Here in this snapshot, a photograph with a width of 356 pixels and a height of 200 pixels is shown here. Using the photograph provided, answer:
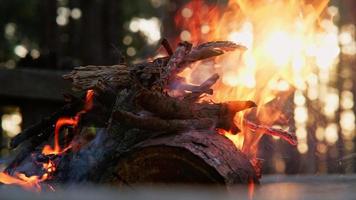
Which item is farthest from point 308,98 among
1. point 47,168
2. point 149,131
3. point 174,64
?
point 47,168

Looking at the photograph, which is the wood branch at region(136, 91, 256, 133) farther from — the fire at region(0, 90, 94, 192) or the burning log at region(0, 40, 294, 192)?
the fire at region(0, 90, 94, 192)

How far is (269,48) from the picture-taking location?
19.8ft

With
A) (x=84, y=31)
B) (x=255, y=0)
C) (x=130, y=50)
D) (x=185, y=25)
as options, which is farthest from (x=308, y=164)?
(x=130, y=50)

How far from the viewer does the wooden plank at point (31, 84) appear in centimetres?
634

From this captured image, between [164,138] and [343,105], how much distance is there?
4.63 meters

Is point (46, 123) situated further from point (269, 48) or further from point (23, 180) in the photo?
point (269, 48)

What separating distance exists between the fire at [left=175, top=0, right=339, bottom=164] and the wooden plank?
1.70 metres

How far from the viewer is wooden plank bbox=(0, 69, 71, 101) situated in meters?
6.34

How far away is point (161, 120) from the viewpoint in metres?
3.41

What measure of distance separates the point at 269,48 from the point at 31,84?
2.74 m

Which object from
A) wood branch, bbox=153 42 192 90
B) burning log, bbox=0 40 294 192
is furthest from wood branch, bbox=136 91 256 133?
wood branch, bbox=153 42 192 90

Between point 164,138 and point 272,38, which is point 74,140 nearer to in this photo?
point 164,138

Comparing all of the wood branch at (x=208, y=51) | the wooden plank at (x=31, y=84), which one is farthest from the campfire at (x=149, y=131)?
the wooden plank at (x=31, y=84)

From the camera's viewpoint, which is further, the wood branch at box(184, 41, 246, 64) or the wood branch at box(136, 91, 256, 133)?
the wood branch at box(184, 41, 246, 64)
